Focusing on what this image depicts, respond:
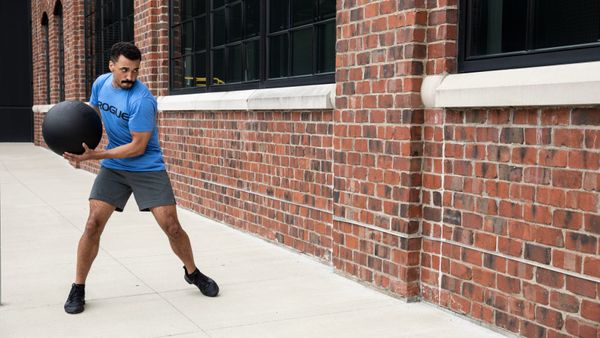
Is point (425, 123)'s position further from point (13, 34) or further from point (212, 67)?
point (13, 34)

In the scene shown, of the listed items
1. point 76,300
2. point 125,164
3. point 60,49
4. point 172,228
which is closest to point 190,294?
point 172,228

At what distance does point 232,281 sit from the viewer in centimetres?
539

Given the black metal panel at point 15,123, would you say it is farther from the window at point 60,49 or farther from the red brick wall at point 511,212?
the red brick wall at point 511,212

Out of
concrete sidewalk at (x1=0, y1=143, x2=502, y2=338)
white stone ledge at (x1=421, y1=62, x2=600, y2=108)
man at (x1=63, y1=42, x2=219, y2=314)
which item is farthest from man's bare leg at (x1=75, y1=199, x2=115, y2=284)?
white stone ledge at (x1=421, y1=62, x2=600, y2=108)

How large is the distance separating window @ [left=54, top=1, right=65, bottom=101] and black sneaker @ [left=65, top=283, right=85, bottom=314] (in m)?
15.3

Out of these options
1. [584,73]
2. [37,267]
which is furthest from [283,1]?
[584,73]

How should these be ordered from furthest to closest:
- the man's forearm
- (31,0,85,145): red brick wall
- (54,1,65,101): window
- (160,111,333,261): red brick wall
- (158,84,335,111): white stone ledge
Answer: (54,1,65,101): window
(31,0,85,145): red brick wall
(160,111,333,261): red brick wall
(158,84,335,111): white stone ledge
the man's forearm

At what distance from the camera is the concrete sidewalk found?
4.18 metres

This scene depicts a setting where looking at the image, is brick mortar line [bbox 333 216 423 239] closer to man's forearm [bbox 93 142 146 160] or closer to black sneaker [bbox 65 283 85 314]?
man's forearm [bbox 93 142 146 160]

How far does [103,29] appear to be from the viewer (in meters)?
13.9

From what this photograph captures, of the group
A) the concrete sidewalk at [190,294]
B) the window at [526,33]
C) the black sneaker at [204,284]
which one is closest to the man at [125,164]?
the black sneaker at [204,284]

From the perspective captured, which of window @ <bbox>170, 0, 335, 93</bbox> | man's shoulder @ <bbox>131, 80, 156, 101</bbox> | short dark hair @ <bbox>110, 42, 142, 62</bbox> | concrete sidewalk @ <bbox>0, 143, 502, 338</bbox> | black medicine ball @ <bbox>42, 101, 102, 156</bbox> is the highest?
window @ <bbox>170, 0, 335, 93</bbox>

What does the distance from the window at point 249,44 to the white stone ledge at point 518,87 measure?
5.66ft

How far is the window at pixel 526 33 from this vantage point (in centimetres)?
362
